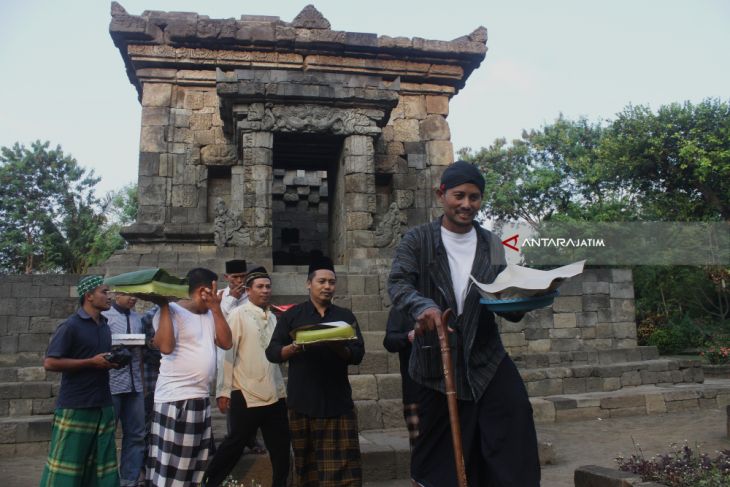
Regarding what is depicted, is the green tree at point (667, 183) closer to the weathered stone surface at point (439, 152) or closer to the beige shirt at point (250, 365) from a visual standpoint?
the weathered stone surface at point (439, 152)

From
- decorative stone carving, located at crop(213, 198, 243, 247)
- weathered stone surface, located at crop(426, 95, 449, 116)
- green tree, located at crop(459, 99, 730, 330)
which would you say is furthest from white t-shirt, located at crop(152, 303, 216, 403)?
green tree, located at crop(459, 99, 730, 330)

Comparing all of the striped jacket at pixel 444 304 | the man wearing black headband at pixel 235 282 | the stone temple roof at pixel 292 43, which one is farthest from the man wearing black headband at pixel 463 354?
the stone temple roof at pixel 292 43

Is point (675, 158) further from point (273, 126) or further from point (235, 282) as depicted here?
point (235, 282)

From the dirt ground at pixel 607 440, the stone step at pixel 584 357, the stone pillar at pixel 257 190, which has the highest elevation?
the stone pillar at pixel 257 190

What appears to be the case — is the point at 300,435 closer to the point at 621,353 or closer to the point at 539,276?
the point at 539,276

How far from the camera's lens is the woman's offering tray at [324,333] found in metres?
3.66

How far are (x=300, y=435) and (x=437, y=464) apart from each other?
1.42 m

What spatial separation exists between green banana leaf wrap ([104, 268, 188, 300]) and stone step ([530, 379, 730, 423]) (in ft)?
18.1

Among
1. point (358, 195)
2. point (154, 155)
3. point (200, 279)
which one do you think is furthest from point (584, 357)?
point (154, 155)

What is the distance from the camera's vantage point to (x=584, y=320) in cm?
1087

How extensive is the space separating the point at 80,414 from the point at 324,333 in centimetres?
174

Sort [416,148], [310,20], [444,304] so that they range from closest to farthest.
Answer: [444,304] → [310,20] → [416,148]

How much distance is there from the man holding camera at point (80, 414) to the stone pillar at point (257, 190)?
589cm

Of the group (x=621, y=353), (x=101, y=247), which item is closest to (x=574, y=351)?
(x=621, y=353)
